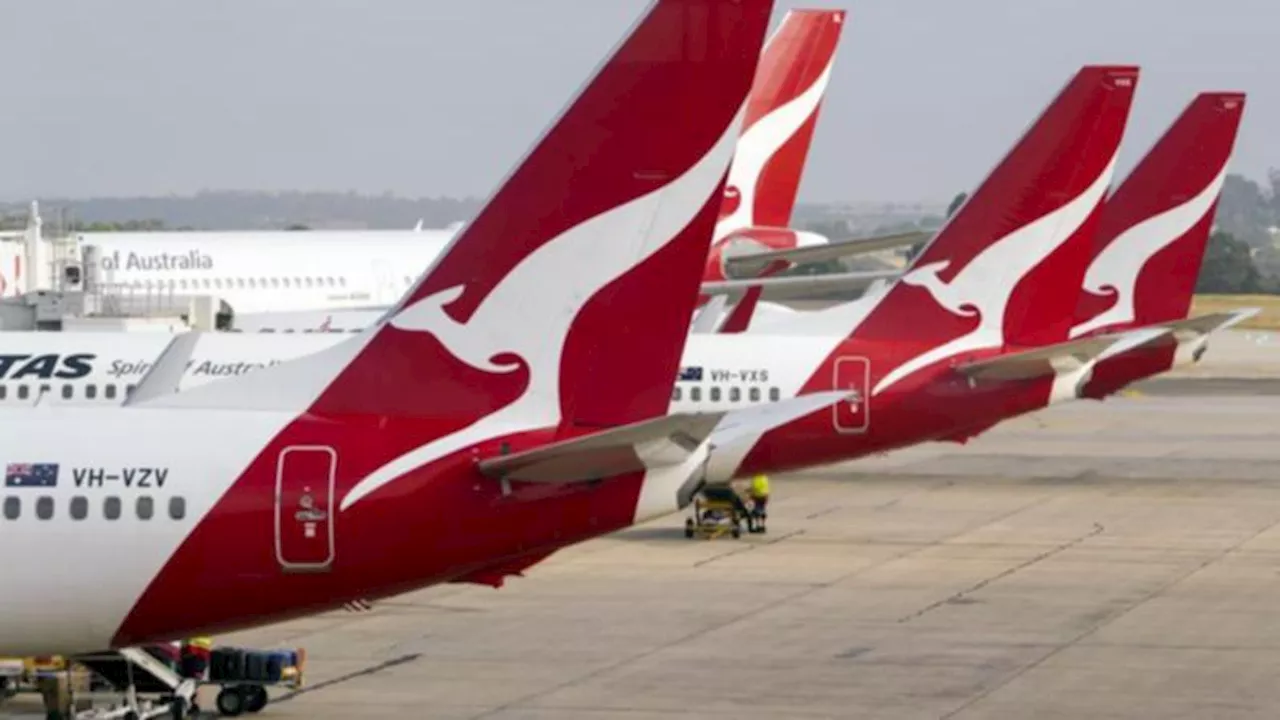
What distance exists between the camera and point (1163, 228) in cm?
5725

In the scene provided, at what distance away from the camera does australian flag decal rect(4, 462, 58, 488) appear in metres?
26.2

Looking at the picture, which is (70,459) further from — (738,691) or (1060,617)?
(1060,617)

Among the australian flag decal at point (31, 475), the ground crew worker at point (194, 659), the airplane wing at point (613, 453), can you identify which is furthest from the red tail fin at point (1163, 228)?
the australian flag decal at point (31, 475)

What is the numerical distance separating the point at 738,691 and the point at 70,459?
9.58 m

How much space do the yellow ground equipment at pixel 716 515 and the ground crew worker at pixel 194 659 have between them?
19909 millimetres

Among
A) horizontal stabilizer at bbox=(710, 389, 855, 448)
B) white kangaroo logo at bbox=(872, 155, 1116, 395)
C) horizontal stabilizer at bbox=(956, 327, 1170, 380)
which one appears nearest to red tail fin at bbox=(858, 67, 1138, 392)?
white kangaroo logo at bbox=(872, 155, 1116, 395)

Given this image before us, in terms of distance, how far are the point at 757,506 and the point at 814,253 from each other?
19.7 m

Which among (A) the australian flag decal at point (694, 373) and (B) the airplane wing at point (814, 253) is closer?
(A) the australian flag decal at point (694, 373)

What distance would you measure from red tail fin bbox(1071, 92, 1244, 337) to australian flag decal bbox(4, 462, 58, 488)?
33.8m

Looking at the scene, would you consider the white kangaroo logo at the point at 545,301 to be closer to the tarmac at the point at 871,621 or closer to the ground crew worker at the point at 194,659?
Result: the ground crew worker at the point at 194,659

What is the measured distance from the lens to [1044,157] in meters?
46.6

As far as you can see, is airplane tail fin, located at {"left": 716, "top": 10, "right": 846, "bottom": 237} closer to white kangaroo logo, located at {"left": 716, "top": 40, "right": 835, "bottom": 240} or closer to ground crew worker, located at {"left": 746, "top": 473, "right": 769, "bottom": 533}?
white kangaroo logo, located at {"left": 716, "top": 40, "right": 835, "bottom": 240}

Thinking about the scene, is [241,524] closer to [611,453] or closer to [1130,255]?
[611,453]

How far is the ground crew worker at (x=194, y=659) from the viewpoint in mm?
30266
